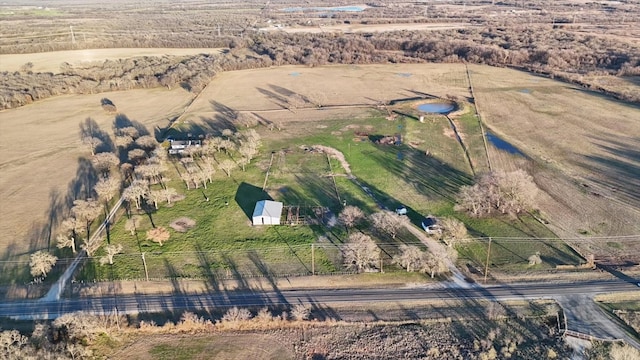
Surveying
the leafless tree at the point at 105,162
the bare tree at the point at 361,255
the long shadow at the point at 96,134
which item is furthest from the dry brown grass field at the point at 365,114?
the bare tree at the point at 361,255

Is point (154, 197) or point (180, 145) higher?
point (180, 145)

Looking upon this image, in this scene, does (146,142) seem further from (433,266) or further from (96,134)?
(433,266)

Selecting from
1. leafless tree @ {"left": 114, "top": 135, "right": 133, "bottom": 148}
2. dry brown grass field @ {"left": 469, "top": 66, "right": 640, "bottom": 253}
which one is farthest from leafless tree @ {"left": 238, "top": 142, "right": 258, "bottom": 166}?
dry brown grass field @ {"left": 469, "top": 66, "right": 640, "bottom": 253}

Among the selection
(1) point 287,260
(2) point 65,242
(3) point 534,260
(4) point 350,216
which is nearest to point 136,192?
(2) point 65,242

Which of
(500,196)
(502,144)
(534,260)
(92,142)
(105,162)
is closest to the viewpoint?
(534,260)

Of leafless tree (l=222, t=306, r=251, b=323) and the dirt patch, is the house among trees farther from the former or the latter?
leafless tree (l=222, t=306, r=251, b=323)

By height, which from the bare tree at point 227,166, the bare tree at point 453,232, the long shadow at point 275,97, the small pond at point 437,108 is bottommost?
the bare tree at point 453,232

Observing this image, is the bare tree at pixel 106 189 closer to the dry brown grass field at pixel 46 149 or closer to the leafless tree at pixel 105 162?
the dry brown grass field at pixel 46 149
